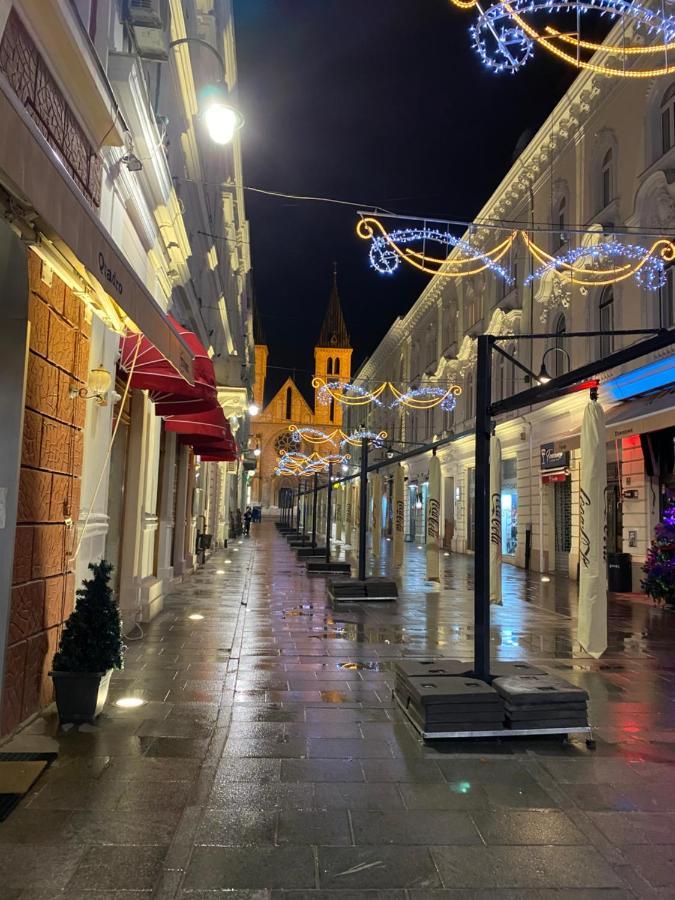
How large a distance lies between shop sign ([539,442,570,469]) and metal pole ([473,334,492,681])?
593 inches

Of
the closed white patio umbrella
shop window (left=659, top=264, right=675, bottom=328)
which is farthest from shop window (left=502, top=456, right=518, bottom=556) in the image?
the closed white patio umbrella

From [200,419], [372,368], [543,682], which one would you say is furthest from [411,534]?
[543,682]

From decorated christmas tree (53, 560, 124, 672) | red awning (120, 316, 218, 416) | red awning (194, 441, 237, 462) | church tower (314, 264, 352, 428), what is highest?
church tower (314, 264, 352, 428)

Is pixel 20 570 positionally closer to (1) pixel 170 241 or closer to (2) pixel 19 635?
(2) pixel 19 635

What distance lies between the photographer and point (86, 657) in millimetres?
5230

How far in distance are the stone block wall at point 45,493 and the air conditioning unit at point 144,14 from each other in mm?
4011

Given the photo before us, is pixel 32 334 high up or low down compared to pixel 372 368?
down

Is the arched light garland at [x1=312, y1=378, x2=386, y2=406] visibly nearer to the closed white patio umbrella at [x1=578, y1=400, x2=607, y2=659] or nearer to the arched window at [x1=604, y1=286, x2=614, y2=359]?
the arched window at [x1=604, y1=286, x2=614, y2=359]

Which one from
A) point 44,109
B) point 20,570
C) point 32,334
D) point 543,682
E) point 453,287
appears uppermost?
point 453,287

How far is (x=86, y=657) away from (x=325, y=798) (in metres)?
2.32

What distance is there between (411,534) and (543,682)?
114ft

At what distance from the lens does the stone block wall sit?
5.00 m

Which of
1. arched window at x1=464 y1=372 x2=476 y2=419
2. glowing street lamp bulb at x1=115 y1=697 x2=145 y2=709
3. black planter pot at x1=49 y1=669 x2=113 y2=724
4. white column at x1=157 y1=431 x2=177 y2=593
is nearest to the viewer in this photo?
black planter pot at x1=49 y1=669 x2=113 y2=724

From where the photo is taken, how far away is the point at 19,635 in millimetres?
4996
